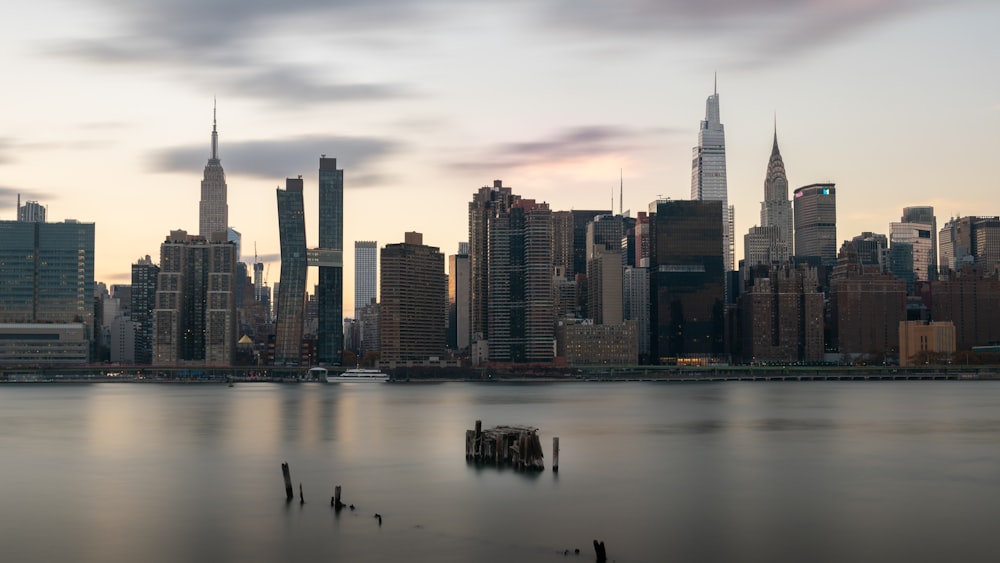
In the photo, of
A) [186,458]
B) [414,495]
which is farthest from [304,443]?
[414,495]

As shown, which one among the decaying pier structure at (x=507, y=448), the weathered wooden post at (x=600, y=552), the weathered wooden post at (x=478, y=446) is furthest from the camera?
the weathered wooden post at (x=478, y=446)

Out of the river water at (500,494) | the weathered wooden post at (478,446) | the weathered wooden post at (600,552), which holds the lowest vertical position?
the river water at (500,494)

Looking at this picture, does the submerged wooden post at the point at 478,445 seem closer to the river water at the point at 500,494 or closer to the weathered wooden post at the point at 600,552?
the river water at the point at 500,494

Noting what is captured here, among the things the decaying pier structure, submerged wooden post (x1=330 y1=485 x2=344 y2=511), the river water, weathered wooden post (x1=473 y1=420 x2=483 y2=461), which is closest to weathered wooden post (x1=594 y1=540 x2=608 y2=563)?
the river water

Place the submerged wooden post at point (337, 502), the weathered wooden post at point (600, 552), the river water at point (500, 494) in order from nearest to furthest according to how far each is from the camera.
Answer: the weathered wooden post at point (600, 552) → the river water at point (500, 494) → the submerged wooden post at point (337, 502)

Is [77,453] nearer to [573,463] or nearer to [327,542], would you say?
[573,463]

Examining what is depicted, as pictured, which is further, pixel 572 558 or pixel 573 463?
pixel 573 463

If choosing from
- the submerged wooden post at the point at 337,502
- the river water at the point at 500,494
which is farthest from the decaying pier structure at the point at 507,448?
the submerged wooden post at the point at 337,502

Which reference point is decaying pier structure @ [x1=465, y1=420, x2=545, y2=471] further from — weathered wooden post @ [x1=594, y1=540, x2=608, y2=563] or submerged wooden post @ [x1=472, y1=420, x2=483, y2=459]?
weathered wooden post @ [x1=594, y1=540, x2=608, y2=563]
